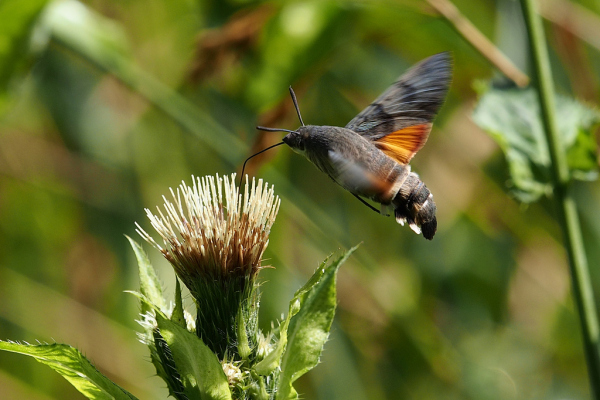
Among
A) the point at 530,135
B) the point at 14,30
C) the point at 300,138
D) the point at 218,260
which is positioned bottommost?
the point at 218,260

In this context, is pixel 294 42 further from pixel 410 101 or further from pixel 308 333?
pixel 308 333

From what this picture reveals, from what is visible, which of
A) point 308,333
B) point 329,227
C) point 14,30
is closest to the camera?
point 308,333

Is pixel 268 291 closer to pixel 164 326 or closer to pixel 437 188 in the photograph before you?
pixel 437 188

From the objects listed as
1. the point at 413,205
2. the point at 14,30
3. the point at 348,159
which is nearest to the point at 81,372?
the point at 348,159

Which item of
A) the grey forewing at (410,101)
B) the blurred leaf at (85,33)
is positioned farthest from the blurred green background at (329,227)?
the grey forewing at (410,101)

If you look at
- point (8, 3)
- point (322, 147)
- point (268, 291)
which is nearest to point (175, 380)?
point (322, 147)

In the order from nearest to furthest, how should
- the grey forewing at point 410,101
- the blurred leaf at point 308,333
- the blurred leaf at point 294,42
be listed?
the blurred leaf at point 308,333
the grey forewing at point 410,101
the blurred leaf at point 294,42

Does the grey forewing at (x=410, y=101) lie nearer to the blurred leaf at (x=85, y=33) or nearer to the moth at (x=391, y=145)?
the moth at (x=391, y=145)

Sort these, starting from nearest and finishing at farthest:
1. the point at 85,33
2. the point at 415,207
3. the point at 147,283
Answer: the point at 147,283
the point at 415,207
the point at 85,33
